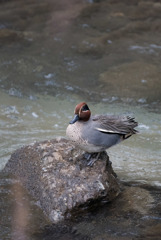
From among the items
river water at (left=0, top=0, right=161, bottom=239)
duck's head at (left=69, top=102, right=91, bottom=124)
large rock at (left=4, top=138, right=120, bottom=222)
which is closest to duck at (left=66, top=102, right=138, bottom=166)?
duck's head at (left=69, top=102, right=91, bottom=124)

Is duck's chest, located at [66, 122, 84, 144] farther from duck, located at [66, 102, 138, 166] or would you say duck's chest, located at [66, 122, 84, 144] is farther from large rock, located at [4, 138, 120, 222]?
large rock, located at [4, 138, 120, 222]

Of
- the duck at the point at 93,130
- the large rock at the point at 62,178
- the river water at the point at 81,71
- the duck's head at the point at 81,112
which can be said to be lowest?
the river water at the point at 81,71

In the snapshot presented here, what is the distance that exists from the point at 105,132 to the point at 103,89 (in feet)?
13.2

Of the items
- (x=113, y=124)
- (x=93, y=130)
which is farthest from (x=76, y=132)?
(x=113, y=124)

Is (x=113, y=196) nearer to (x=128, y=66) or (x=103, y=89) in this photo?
(x=103, y=89)

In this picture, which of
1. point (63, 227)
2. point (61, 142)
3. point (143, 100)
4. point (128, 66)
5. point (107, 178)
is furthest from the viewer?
point (128, 66)

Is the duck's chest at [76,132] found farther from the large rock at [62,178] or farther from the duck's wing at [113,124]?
the large rock at [62,178]

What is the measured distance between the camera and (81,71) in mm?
9164

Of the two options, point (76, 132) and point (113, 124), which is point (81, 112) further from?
point (113, 124)

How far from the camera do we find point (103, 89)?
8.38 m

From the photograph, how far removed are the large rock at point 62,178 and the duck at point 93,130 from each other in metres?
0.18

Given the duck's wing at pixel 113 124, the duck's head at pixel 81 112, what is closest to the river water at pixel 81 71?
the duck's wing at pixel 113 124

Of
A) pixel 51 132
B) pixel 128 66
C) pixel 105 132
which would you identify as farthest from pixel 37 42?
pixel 105 132

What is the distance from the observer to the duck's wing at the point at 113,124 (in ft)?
14.6
